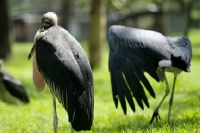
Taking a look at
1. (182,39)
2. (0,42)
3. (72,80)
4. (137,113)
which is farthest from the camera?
(0,42)

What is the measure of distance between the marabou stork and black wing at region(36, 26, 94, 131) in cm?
368

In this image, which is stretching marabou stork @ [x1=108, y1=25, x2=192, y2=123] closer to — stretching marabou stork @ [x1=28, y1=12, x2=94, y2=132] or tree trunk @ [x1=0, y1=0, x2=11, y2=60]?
stretching marabou stork @ [x1=28, y1=12, x2=94, y2=132]

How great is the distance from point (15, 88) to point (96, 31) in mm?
5658

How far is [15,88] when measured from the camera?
8.09 metres

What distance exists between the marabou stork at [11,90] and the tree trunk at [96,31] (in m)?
5.40

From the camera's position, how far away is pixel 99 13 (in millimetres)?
13328

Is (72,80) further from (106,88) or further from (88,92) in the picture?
(106,88)

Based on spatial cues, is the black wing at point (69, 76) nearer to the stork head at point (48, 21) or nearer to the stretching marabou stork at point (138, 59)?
the stork head at point (48, 21)

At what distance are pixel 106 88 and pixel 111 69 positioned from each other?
4869mm

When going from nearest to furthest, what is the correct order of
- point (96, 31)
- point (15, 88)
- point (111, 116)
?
point (111, 116) → point (15, 88) → point (96, 31)

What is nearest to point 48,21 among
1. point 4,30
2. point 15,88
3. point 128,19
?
point 15,88

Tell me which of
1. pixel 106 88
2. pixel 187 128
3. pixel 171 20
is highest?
pixel 187 128

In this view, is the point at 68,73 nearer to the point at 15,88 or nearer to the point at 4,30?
the point at 15,88

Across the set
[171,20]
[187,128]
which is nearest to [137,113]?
[187,128]
